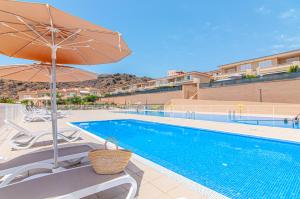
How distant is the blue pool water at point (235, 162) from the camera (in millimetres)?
3111

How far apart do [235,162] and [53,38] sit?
4.80 m

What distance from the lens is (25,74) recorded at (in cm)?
404

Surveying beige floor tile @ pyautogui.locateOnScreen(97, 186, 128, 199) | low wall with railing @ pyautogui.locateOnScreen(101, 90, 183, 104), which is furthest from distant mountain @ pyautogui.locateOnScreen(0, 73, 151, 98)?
beige floor tile @ pyautogui.locateOnScreen(97, 186, 128, 199)

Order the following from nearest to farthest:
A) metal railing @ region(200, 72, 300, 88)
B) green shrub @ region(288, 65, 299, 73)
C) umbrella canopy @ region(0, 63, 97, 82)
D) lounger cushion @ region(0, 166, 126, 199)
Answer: lounger cushion @ region(0, 166, 126, 199)
umbrella canopy @ region(0, 63, 97, 82)
metal railing @ region(200, 72, 300, 88)
green shrub @ region(288, 65, 299, 73)

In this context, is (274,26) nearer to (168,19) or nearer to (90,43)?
(168,19)

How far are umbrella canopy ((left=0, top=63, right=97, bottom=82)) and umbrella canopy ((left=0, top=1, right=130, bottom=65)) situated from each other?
18cm

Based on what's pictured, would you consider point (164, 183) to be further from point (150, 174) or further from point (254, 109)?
point (254, 109)

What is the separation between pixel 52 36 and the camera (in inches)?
99.1

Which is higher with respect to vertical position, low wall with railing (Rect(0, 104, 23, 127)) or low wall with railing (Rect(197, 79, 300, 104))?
low wall with railing (Rect(197, 79, 300, 104))

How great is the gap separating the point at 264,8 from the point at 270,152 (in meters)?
16.0

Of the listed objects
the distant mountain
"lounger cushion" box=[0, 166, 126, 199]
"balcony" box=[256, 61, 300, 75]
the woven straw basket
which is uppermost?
the distant mountain

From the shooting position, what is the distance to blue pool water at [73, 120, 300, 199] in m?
3.11

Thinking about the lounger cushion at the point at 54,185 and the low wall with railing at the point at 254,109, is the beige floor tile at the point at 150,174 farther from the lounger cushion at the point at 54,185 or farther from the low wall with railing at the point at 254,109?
the low wall with railing at the point at 254,109

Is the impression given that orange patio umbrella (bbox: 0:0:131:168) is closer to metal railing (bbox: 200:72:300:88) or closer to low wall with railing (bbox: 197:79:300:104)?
low wall with railing (bbox: 197:79:300:104)
